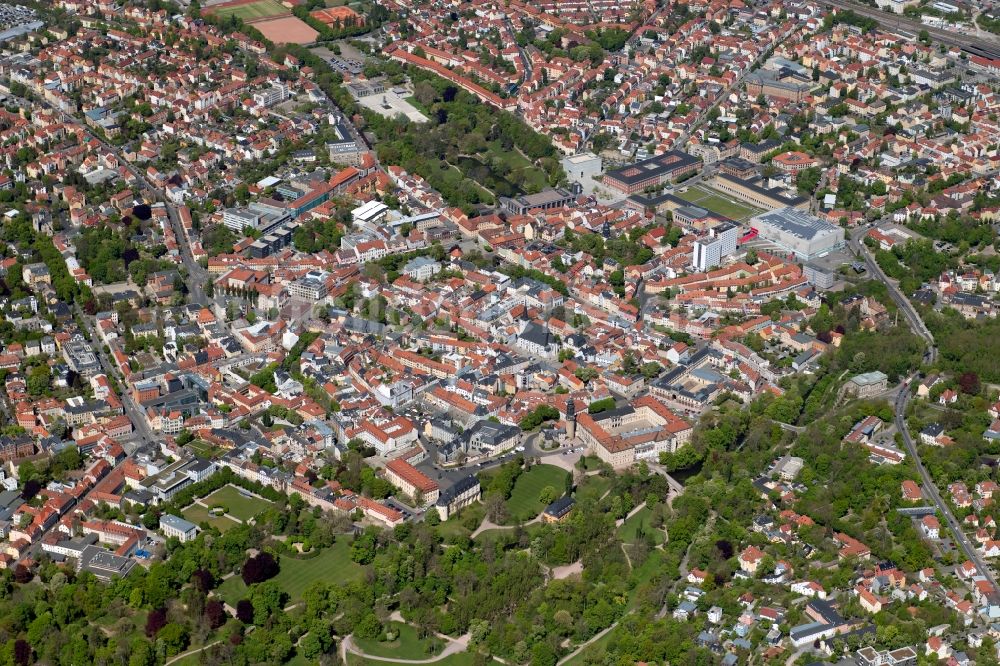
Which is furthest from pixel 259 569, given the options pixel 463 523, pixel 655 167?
pixel 655 167

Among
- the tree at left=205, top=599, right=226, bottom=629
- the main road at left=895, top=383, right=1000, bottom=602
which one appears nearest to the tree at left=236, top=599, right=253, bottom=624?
the tree at left=205, top=599, right=226, bottom=629

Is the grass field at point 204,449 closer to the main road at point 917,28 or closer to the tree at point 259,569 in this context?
the tree at point 259,569

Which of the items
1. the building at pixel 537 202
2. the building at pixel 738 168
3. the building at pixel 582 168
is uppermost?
the building at pixel 738 168

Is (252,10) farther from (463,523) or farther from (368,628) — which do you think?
(368,628)

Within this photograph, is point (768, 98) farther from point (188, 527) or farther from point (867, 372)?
point (188, 527)

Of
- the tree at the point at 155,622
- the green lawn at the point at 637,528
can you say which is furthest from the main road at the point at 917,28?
the tree at the point at 155,622
